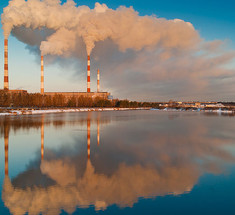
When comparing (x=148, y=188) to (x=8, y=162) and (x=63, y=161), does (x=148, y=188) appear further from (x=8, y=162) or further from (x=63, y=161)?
(x=8, y=162)

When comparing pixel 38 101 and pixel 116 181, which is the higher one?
pixel 38 101

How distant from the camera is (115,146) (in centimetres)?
1192

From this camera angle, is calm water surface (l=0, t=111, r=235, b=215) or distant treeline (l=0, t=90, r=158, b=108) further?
distant treeline (l=0, t=90, r=158, b=108)

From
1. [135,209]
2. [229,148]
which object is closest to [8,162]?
[135,209]

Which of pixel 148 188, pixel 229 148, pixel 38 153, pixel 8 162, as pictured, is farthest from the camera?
pixel 229 148

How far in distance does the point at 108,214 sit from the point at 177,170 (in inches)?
145

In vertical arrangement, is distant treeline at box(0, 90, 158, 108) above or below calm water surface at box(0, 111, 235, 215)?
above

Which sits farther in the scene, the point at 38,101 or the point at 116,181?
the point at 38,101

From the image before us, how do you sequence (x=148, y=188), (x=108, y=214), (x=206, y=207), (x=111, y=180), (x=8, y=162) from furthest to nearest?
(x=8, y=162) < (x=111, y=180) < (x=148, y=188) < (x=206, y=207) < (x=108, y=214)

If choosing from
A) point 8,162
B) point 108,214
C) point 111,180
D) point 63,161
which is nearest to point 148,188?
point 111,180

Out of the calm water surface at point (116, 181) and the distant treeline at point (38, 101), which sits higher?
the distant treeline at point (38, 101)

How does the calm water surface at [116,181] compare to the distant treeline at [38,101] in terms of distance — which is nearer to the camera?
the calm water surface at [116,181]

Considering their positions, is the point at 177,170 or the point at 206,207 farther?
the point at 177,170

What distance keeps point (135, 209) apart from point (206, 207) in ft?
5.12
